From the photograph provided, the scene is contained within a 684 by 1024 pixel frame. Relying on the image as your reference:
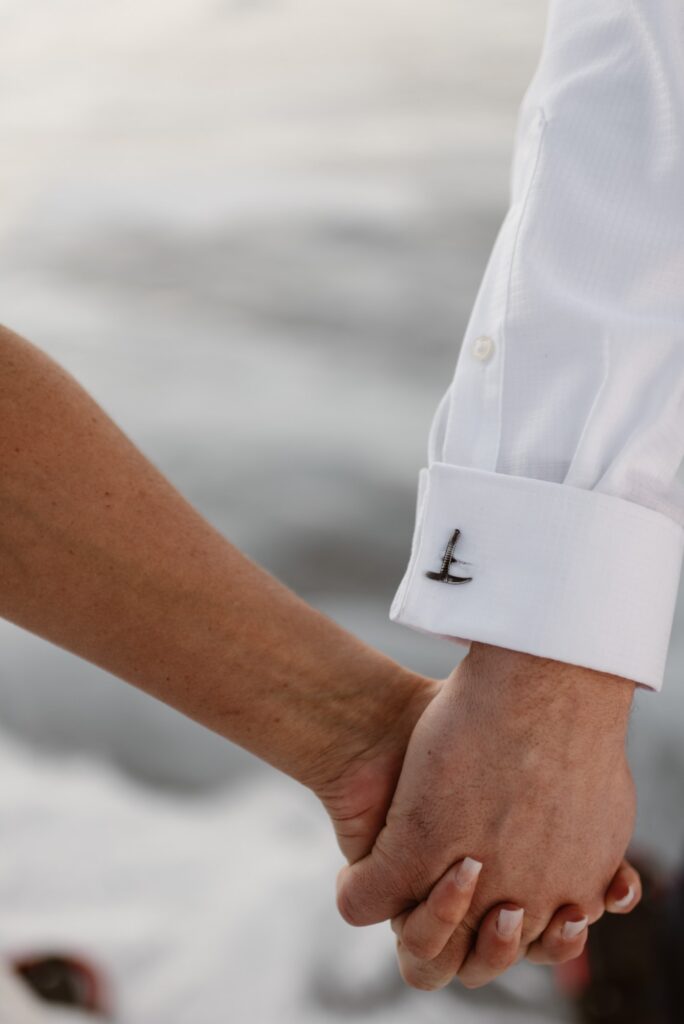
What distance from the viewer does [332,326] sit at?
141 cm

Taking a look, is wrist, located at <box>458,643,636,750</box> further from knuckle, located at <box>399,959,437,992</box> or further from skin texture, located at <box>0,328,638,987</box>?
knuckle, located at <box>399,959,437,992</box>

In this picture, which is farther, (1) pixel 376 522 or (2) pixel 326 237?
(2) pixel 326 237

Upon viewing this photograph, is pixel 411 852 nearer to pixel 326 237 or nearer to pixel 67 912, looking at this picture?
pixel 67 912

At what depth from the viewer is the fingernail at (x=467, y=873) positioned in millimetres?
760

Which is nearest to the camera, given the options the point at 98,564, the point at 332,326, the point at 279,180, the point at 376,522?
the point at 98,564

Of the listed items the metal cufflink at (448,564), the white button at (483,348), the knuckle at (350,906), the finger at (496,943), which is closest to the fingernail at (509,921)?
the finger at (496,943)

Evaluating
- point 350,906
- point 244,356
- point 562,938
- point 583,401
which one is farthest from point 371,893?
point 244,356

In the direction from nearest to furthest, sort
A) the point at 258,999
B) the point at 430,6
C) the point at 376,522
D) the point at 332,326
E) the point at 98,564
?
the point at 98,564, the point at 258,999, the point at 376,522, the point at 332,326, the point at 430,6

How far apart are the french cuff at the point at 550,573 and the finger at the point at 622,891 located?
15cm

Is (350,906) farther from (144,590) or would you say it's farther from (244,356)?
(244,356)

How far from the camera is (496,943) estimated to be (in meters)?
0.79

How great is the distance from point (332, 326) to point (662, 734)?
645 mm

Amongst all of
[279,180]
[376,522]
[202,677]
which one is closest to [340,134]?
[279,180]

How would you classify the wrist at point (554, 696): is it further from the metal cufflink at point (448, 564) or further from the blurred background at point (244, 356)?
the blurred background at point (244, 356)
